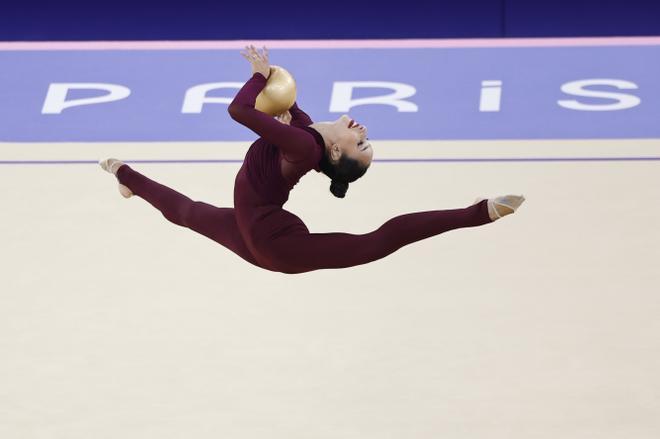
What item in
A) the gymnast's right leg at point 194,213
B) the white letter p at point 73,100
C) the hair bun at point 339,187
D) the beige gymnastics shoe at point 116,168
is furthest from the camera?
the white letter p at point 73,100

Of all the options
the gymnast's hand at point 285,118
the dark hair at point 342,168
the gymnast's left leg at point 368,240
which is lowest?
the gymnast's left leg at point 368,240

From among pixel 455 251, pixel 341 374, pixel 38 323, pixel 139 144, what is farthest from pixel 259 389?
pixel 139 144

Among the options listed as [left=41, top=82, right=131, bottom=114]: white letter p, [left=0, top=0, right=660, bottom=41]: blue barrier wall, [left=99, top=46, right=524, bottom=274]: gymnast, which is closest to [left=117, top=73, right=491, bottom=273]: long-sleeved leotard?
[left=99, top=46, right=524, bottom=274]: gymnast

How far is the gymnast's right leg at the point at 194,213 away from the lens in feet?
19.0

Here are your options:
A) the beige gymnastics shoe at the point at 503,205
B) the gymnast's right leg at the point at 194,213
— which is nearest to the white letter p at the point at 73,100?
the gymnast's right leg at the point at 194,213

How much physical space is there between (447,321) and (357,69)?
3.85 m

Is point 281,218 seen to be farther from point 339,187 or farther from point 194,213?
point 194,213

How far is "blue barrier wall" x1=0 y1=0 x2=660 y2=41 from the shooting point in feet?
35.6

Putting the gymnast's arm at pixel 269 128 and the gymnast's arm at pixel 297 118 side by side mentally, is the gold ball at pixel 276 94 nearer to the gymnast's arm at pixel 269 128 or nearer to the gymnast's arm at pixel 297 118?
the gymnast's arm at pixel 269 128

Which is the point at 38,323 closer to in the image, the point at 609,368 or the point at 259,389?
the point at 259,389

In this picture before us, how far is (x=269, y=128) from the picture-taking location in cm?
515

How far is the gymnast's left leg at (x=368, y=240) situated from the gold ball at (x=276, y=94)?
1.48ft

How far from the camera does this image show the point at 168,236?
26.0 feet

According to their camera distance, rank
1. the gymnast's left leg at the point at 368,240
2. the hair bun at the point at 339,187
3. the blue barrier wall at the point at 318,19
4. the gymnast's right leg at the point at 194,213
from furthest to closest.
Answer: the blue barrier wall at the point at 318,19
the gymnast's right leg at the point at 194,213
the hair bun at the point at 339,187
the gymnast's left leg at the point at 368,240
